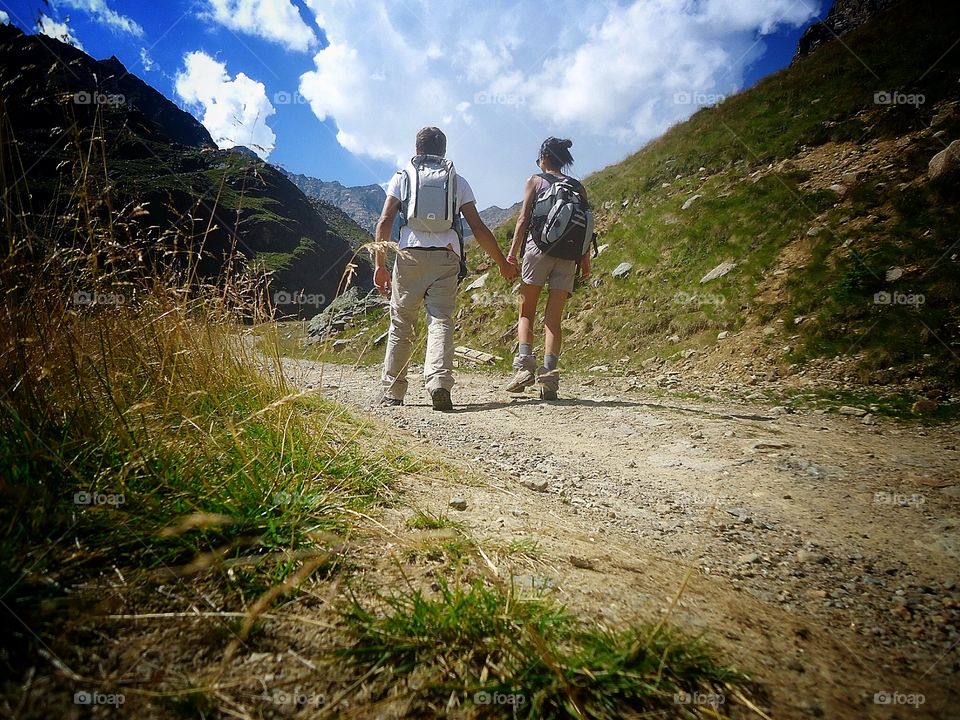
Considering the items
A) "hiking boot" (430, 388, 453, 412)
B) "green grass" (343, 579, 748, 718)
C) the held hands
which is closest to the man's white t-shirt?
the held hands

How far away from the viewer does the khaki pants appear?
5137mm

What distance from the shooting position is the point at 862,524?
234 centimetres

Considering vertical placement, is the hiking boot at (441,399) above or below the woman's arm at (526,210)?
below

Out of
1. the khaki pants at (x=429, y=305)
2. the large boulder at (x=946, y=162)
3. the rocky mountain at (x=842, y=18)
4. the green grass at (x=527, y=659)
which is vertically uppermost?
the rocky mountain at (x=842, y=18)

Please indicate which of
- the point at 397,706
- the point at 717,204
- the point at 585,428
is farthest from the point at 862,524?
the point at 717,204

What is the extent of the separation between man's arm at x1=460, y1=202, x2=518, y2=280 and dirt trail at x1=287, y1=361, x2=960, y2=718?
2.25 metres

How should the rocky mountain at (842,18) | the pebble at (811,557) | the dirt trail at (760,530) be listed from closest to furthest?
the dirt trail at (760,530) < the pebble at (811,557) < the rocky mountain at (842,18)

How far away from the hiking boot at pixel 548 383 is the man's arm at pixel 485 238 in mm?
1417

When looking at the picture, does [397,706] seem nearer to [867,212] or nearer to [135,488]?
[135,488]

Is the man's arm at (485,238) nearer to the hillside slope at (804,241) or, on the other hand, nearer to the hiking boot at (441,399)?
the hiking boot at (441,399)

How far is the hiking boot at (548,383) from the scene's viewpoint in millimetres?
5758

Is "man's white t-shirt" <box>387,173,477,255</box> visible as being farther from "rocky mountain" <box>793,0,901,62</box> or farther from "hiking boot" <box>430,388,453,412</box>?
"rocky mountain" <box>793,0,901,62</box>

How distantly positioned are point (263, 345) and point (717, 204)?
11.0 meters

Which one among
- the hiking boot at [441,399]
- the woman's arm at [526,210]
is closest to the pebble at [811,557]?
the hiking boot at [441,399]
